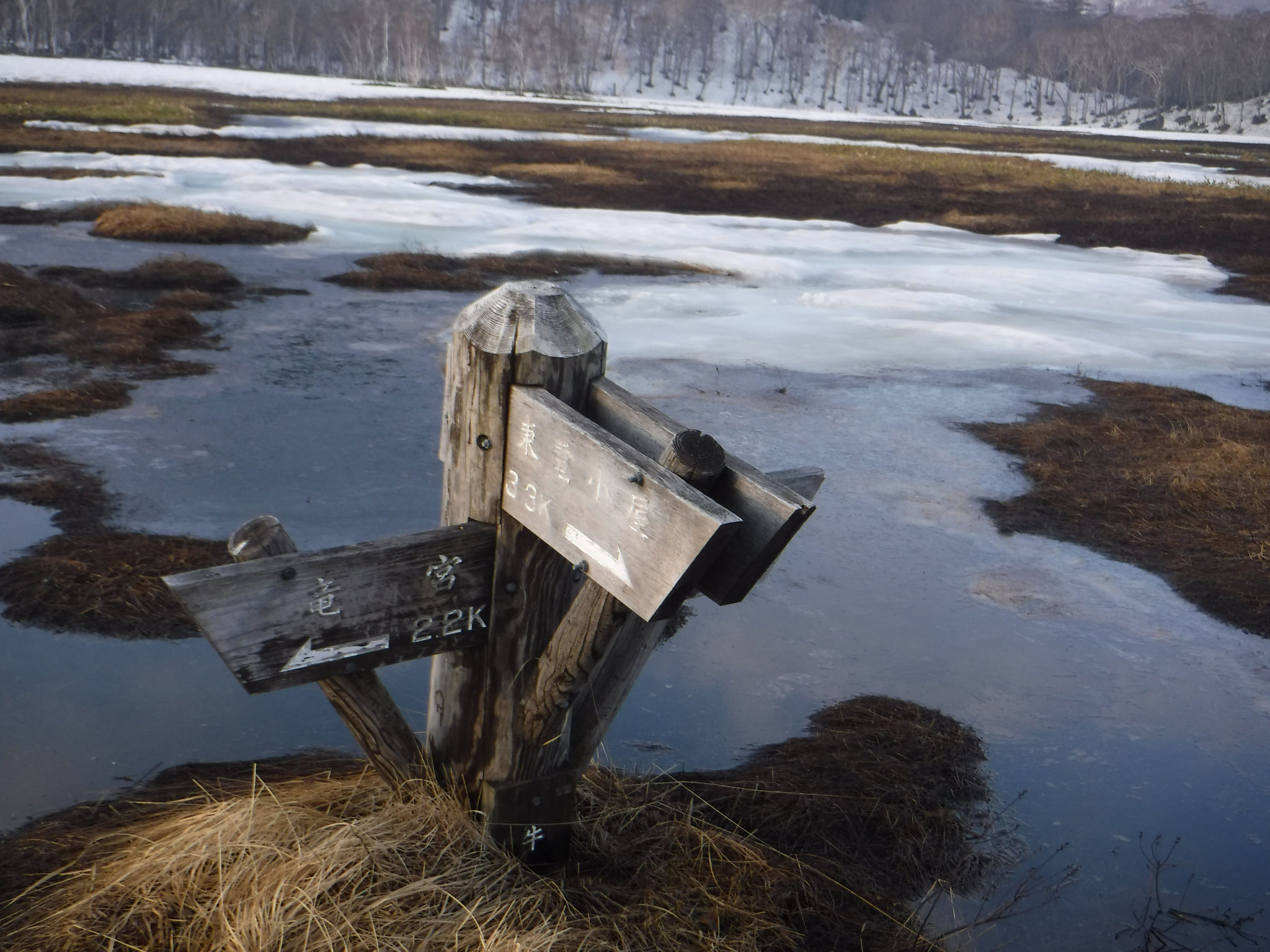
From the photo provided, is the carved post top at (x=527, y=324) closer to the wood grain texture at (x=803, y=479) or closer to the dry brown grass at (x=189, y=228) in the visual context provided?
the wood grain texture at (x=803, y=479)

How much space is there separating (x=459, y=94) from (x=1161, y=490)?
8689 centimetres

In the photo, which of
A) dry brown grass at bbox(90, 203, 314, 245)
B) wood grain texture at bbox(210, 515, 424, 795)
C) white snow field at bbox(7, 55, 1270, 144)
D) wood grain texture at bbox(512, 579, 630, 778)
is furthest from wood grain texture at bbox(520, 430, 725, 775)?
white snow field at bbox(7, 55, 1270, 144)

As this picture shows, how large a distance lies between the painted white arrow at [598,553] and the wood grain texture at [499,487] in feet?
0.93

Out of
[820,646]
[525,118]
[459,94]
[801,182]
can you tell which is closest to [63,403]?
[820,646]

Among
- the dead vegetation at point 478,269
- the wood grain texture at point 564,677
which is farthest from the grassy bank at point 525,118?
the wood grain texture at point 564,677

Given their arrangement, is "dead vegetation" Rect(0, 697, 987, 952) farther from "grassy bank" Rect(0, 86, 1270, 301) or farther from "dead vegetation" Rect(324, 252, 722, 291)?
"grassy bank" Rect(0, 86, 1270, 301)

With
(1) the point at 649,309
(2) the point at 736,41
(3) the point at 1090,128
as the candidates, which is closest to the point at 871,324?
(1) the point at 649,309

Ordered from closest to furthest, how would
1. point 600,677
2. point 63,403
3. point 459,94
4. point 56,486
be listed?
point 600,677 < point 56,486 < point 63,403 < point 459,94

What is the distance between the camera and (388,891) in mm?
2502

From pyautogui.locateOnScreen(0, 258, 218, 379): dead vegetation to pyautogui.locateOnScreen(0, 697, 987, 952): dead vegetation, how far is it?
20.5 ft

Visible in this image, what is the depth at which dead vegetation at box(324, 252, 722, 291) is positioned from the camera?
523 inches

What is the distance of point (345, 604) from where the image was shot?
7.25ft

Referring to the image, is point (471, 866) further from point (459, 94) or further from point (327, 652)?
point (459, 94)

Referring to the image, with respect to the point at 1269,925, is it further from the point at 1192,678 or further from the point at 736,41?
the point at 736,41
